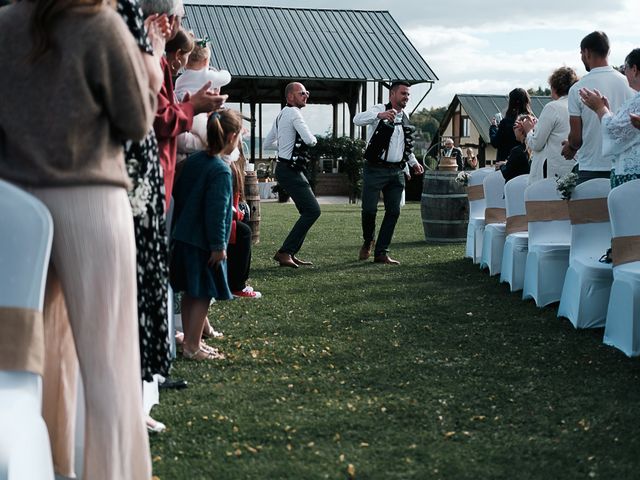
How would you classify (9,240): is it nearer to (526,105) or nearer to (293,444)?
(293,444)

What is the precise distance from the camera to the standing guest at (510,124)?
9.08m

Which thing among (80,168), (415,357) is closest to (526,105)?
(415,357)

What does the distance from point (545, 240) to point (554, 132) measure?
103cm

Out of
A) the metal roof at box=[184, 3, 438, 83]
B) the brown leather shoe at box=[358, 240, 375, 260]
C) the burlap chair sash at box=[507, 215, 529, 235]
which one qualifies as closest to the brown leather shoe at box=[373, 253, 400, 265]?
the brown leather shoe at box=[358, 240, 375, 260]

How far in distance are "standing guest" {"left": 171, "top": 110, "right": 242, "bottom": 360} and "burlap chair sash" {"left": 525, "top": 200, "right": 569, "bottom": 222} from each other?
297cm

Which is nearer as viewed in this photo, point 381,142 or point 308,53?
point 381,142

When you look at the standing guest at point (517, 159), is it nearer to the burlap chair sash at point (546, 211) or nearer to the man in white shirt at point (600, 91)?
the burlap chair sash at point (546, 211)

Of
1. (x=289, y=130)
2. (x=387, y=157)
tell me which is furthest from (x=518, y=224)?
(x=289, y=130)

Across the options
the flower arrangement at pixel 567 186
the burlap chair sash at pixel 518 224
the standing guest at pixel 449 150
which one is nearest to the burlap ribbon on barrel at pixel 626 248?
the flower arrangement at pixel 567 186

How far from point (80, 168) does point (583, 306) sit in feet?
13.5

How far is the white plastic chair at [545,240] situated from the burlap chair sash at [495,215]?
6.51 ft

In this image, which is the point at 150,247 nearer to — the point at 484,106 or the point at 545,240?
the point at 545,240

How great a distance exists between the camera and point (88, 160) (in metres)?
2.57

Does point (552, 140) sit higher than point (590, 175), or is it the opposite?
point (552, 140)
